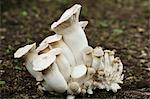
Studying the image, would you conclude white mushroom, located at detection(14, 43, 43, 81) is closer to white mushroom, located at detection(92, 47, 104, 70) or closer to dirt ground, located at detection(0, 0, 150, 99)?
dirt ground, located at detection(0, 0, 150, 99)

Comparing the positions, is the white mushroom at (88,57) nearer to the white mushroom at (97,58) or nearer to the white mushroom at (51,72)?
the white mushroom at (97,58)

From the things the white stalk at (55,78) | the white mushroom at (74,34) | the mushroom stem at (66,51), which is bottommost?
the white stalk at (55,78)

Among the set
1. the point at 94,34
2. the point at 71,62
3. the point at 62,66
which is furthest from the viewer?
the point at 94,34

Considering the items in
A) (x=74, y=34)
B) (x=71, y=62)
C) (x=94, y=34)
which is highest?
(x=94, y=34)

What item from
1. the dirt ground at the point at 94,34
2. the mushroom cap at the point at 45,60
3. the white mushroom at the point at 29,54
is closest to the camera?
the mushroom cap at the point at 45,60

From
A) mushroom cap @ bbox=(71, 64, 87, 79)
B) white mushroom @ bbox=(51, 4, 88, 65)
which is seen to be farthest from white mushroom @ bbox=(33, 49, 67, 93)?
white mushroom @ bbox=(51, 4, 88, 65)

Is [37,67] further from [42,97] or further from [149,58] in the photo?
[149,58]

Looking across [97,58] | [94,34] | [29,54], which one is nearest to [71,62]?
[97,58]

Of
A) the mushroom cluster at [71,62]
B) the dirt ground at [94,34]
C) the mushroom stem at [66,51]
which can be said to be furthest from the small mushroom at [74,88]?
the mushroom stem at [66,51]

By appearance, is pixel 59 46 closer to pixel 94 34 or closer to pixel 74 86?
pixel 74 86
